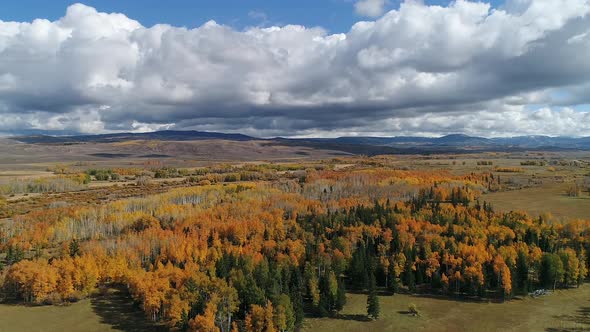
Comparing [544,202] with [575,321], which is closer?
[575,321]

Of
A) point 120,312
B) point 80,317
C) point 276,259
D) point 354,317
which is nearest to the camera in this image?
point 80,317

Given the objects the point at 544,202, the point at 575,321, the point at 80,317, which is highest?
the point at 544,202

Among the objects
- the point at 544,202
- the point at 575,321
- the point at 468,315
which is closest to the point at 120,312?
the point at 468,315

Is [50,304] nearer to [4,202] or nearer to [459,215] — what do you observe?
[459,215]

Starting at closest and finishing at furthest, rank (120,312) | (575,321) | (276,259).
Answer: (575,321) < (120,312) < (276,259)

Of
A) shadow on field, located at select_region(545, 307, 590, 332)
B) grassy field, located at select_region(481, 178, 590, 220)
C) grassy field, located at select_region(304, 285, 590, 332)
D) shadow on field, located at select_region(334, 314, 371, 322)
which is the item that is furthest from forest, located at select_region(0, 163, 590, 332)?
grassy field, located at select_region(481, 178, 590, 220)

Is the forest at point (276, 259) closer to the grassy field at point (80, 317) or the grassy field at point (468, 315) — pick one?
the grassy field at point (80, 317)

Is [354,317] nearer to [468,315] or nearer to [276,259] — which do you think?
[468,315]
